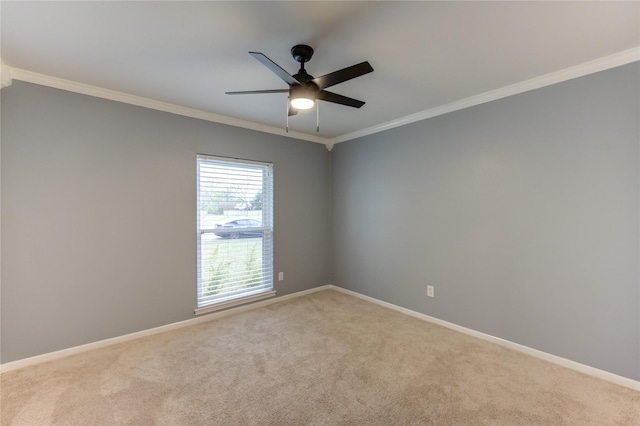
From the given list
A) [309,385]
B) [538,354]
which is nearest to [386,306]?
[538,354]

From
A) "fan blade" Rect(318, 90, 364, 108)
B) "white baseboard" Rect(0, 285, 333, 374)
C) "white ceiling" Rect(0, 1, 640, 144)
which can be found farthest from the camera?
"white baseboard" Rect(0, 285, 333, 374)

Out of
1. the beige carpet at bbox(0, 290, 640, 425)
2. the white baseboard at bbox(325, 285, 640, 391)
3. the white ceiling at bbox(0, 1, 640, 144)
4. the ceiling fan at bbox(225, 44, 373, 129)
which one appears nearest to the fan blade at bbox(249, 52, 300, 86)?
the ceiling fan at bbox(225, 44, 373, 129)

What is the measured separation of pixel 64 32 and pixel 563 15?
10.2ft

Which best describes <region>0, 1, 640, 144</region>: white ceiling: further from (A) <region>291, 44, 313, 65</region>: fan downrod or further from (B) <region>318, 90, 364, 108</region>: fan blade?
(B) <region>318, 90, 364, 108</region>: fan blade

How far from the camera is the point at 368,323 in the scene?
318cm

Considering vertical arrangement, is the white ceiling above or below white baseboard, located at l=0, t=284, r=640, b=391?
above

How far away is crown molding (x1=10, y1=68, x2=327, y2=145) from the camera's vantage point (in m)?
2.35

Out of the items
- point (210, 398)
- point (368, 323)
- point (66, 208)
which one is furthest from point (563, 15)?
point (66, 208)

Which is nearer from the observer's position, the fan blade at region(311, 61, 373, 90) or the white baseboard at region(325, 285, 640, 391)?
the fan blade at region(311, 61, 373, 90)

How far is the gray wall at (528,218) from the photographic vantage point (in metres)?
2.11

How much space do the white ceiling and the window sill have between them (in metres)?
2.36

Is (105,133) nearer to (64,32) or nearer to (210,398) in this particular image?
(64,32)

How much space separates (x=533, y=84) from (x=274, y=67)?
2.31 meters

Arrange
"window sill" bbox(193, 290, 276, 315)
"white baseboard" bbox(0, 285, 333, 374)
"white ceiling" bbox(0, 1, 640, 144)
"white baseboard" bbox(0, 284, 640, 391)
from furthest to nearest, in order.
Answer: "window sill" bbox(193, 290, 276, 315)
"white baseboard" bbox(0, 285, 333, 374)
"white baseboard" bbox(0, 284, 640, 391)
"white ceiling" bbox(0, 1, 640, 144)
